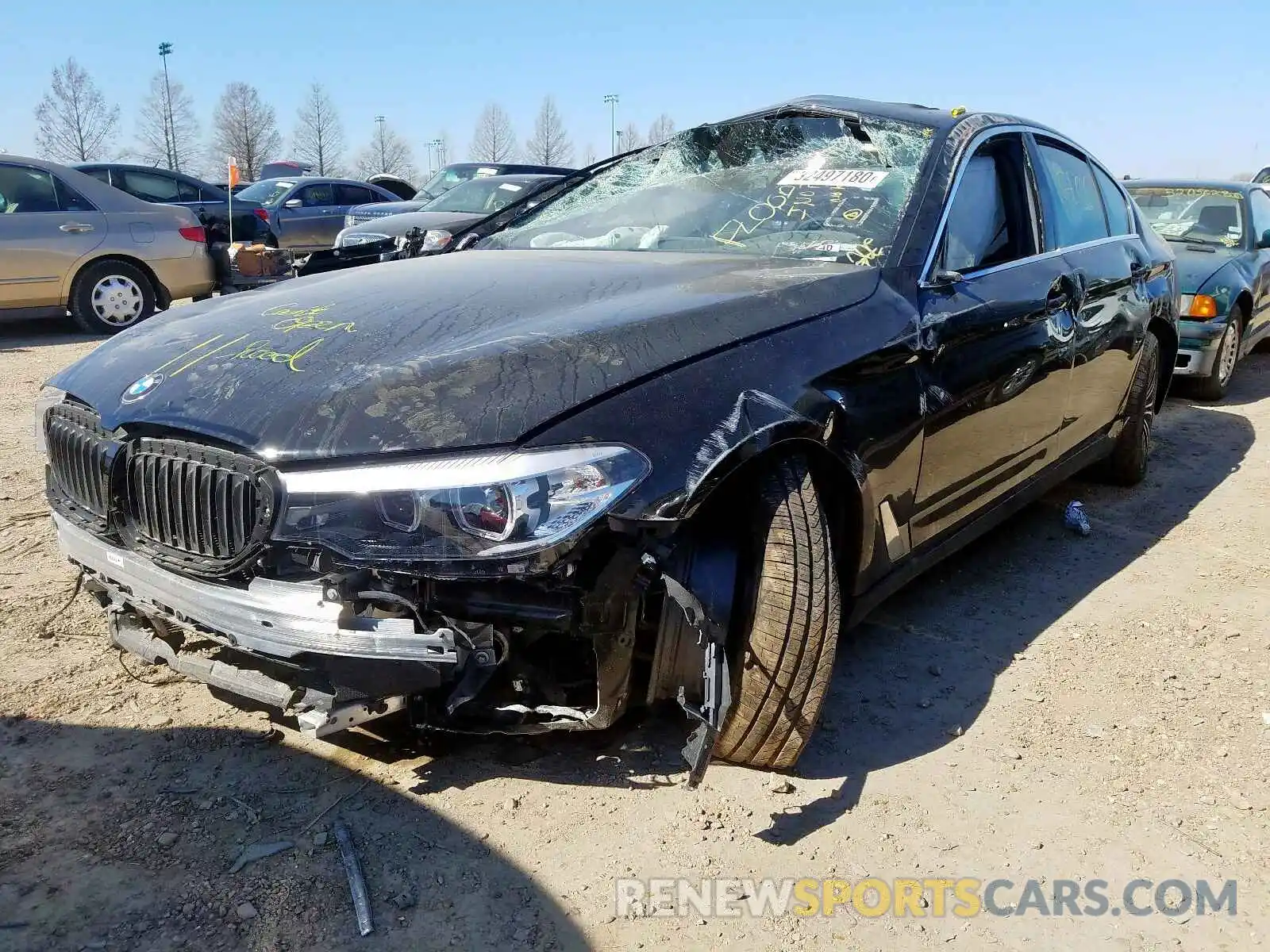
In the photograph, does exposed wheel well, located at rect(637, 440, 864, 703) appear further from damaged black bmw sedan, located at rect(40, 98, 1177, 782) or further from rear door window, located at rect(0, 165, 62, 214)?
rear door window, located at rect(0, 165, 62, 214)

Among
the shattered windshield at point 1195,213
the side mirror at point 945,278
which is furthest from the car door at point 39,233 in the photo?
the shattered windshield at point 1195,213

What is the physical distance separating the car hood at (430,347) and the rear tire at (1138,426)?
7.96 feet

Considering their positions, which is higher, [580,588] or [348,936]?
[580,588]

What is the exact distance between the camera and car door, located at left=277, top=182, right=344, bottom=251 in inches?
560

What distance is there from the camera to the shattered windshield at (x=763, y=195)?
2.96 m

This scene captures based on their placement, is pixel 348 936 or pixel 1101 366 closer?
pixel 348 936

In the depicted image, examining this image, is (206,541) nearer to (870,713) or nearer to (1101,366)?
(870,713)

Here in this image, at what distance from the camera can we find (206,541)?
2.07 meters

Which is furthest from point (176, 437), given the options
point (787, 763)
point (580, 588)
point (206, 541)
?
point (787, 763)

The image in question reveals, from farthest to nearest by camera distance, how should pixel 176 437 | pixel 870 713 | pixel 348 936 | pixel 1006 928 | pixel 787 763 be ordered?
1. pixel 870 713
2. pixel 787 763
3. pixel 176 437
4. pixel 1006 928
5. pixel 348 936

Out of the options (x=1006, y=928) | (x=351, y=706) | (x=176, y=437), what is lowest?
(x=1006, y=928)

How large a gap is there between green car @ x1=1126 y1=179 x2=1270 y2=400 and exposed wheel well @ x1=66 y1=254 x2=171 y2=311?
8.05 meters

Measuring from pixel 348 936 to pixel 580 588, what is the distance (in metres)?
0.79

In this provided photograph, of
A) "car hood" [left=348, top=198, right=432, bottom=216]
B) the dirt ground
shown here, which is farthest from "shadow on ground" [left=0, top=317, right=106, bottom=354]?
the dirt ground
